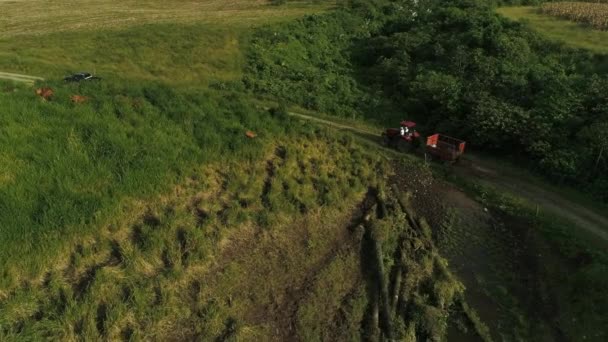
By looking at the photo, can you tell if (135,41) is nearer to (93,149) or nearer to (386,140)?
(386,140)

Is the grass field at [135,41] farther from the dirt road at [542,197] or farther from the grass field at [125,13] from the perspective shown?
the dirt road at [542,197]

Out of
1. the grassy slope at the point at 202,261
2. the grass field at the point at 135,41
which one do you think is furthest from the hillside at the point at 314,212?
the grass field at the point at 135,41

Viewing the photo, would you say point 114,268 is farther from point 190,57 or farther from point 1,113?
point 190,57

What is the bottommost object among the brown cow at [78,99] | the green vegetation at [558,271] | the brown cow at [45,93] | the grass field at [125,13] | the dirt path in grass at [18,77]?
the green vegetation at [558,271]

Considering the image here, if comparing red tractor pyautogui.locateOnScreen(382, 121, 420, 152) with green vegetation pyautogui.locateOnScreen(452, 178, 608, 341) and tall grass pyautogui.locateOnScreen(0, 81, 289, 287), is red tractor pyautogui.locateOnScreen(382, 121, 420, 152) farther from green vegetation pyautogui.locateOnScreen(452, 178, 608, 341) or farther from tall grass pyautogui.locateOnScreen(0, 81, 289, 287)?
tall grass pyautogui.locateOnScreen(0, 81, 289, 287)

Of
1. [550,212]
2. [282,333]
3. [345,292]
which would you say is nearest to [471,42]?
[550,212]

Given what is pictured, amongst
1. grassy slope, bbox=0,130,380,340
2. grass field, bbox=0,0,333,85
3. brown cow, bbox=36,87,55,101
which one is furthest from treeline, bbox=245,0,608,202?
brown cow, bbox=36,87,55,101
